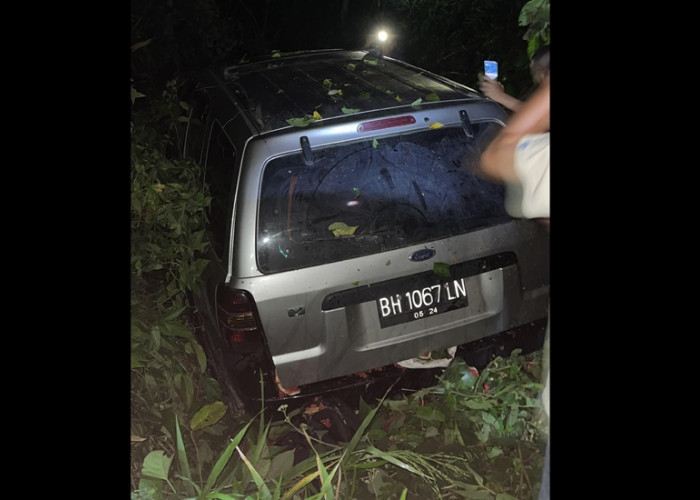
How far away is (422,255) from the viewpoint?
283cm

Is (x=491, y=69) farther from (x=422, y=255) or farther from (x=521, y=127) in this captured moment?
(x=521, y=127)

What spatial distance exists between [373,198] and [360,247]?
9.4 inches

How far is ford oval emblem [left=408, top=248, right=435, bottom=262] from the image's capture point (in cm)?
283

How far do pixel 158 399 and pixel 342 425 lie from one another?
95 cm

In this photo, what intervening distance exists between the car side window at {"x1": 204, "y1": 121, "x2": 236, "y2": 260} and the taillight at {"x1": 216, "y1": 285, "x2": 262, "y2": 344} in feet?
0.87

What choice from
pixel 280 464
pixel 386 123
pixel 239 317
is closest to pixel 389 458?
pixel 280 464

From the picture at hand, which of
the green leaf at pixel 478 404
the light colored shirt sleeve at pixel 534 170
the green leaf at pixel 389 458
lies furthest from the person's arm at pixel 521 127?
the green leaf at pixel 478 404

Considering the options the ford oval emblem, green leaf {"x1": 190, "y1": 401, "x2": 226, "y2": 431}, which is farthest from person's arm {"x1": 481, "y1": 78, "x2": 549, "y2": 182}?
green leaf {"x1": 190, "y1": 401, "x2": 226, "y2": 431}

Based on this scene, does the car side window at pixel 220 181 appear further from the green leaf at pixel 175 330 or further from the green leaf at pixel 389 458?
the green leaf at pixel 389 458

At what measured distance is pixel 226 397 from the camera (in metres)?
3.32

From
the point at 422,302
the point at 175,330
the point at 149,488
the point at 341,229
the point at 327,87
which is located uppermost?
the point at 327,87
